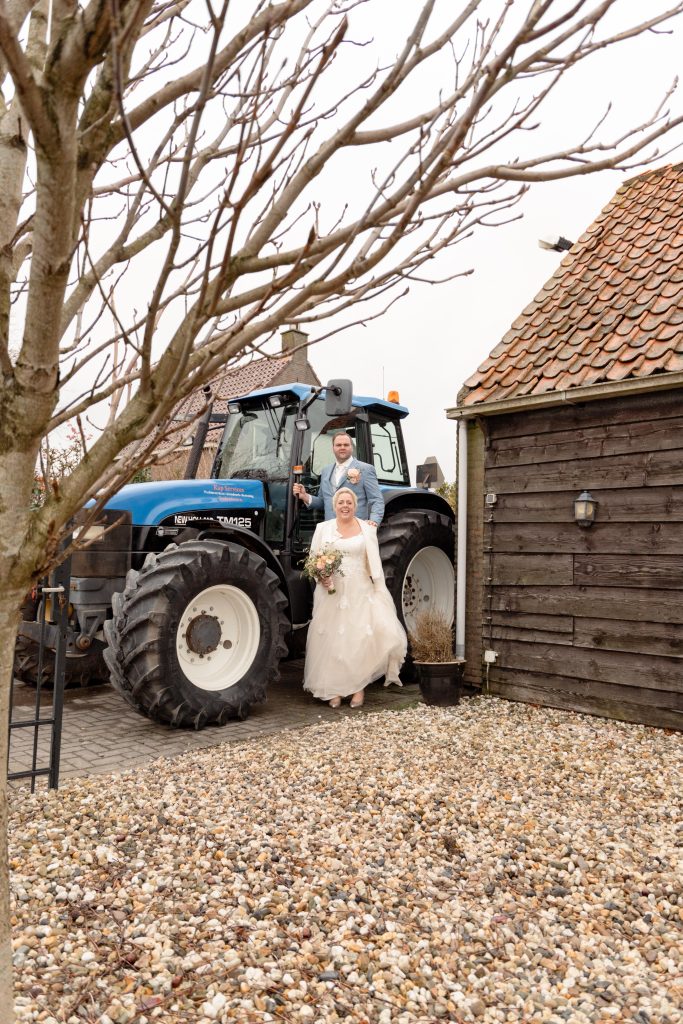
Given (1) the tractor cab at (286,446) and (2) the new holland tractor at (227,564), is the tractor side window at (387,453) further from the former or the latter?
(1) the tractor cab at (286,446)

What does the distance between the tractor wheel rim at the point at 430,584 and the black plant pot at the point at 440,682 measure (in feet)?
4.23

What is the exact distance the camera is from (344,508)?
228 inches

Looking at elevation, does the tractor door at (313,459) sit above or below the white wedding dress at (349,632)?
above

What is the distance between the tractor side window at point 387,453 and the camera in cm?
707

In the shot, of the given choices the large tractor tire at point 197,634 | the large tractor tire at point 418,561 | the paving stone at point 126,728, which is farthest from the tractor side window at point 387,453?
the large tractor tire at point 197,634

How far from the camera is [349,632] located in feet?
18.9

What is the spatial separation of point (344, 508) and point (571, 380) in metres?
1.94

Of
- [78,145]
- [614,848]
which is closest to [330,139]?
[78,145]

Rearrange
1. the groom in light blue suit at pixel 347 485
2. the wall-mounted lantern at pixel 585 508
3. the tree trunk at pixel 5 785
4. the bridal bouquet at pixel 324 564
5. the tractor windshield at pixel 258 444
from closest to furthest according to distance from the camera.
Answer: the tree trunk at pixel 5 785 → the wall-mounted lantern at pixel 585 508 → the bridal bouquet at pixel 324 564 → the groom in light blue suit at pixel 347 485 → the tractor windshield at pixel 258 444

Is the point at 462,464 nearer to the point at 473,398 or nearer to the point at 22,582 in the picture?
the point at 473,398

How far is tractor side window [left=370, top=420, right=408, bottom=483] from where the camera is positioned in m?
7.07

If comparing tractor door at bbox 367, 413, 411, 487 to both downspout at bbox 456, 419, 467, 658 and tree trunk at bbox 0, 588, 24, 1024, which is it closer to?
downspout at bbox 456, 419, 467, 658

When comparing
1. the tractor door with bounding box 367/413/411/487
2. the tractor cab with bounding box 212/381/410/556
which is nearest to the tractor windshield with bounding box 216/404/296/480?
the tractor cab with bounding box 212/381/410/556

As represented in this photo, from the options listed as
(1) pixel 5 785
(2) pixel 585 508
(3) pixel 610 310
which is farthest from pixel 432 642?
(1) pixel 5 785
